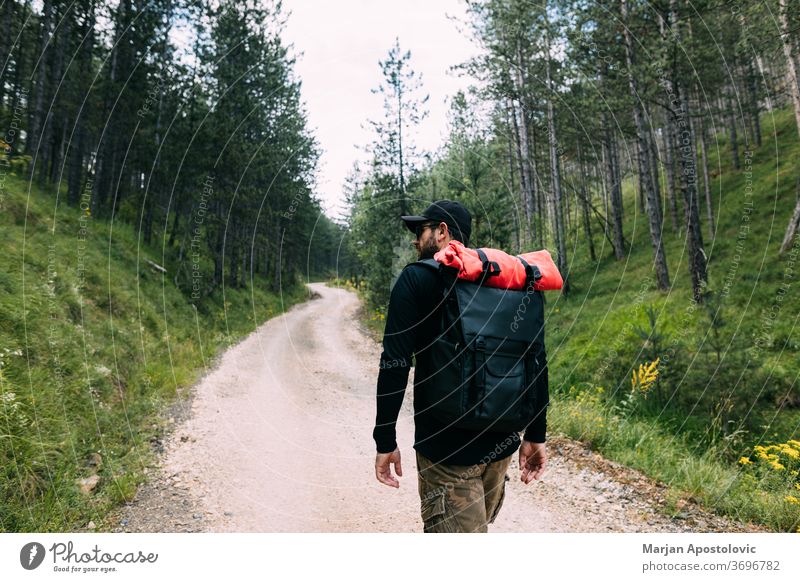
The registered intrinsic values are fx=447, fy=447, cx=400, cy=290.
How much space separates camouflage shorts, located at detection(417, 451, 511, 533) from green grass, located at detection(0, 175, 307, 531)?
336cm

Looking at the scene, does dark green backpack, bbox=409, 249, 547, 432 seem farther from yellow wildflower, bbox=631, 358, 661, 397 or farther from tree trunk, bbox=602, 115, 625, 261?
tree trunk, bbox=602, 115, 625, 261

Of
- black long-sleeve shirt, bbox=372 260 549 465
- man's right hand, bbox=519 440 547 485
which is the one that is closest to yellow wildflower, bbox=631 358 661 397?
man's right hand, bbox=519 440 547 485

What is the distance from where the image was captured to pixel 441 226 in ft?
9.21

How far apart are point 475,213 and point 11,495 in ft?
28.6

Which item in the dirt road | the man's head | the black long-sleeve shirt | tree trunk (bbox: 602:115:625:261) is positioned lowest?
the dirt road

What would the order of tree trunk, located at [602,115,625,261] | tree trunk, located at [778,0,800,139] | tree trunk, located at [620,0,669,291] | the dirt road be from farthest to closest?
tree trunk, located at [602,115,625,261]
tree trunk, located at [620,0,669,291]
tree trunk, located at [778,0,800,139]
the dirt road

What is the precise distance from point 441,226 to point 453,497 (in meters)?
1.59

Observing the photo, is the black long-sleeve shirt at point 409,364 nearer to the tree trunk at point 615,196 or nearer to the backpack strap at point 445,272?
the backpack strap at point 445,272

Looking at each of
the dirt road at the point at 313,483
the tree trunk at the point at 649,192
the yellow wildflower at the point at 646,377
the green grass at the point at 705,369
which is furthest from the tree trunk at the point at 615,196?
the dirt road at the point at 313,483

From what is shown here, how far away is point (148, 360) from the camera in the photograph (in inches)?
366

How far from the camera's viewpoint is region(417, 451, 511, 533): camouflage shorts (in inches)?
99.3

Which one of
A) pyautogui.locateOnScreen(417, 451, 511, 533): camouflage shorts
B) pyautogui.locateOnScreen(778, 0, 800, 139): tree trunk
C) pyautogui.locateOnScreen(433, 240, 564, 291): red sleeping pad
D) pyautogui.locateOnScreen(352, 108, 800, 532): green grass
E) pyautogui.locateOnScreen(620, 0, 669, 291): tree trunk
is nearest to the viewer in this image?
pyautogui.locateOnScreen(433, 240, 564, 291): red sleeping pad

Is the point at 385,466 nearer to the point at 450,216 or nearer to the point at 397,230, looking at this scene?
the point at 450,216

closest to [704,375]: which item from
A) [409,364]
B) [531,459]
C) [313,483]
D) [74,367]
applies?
[531,459]
